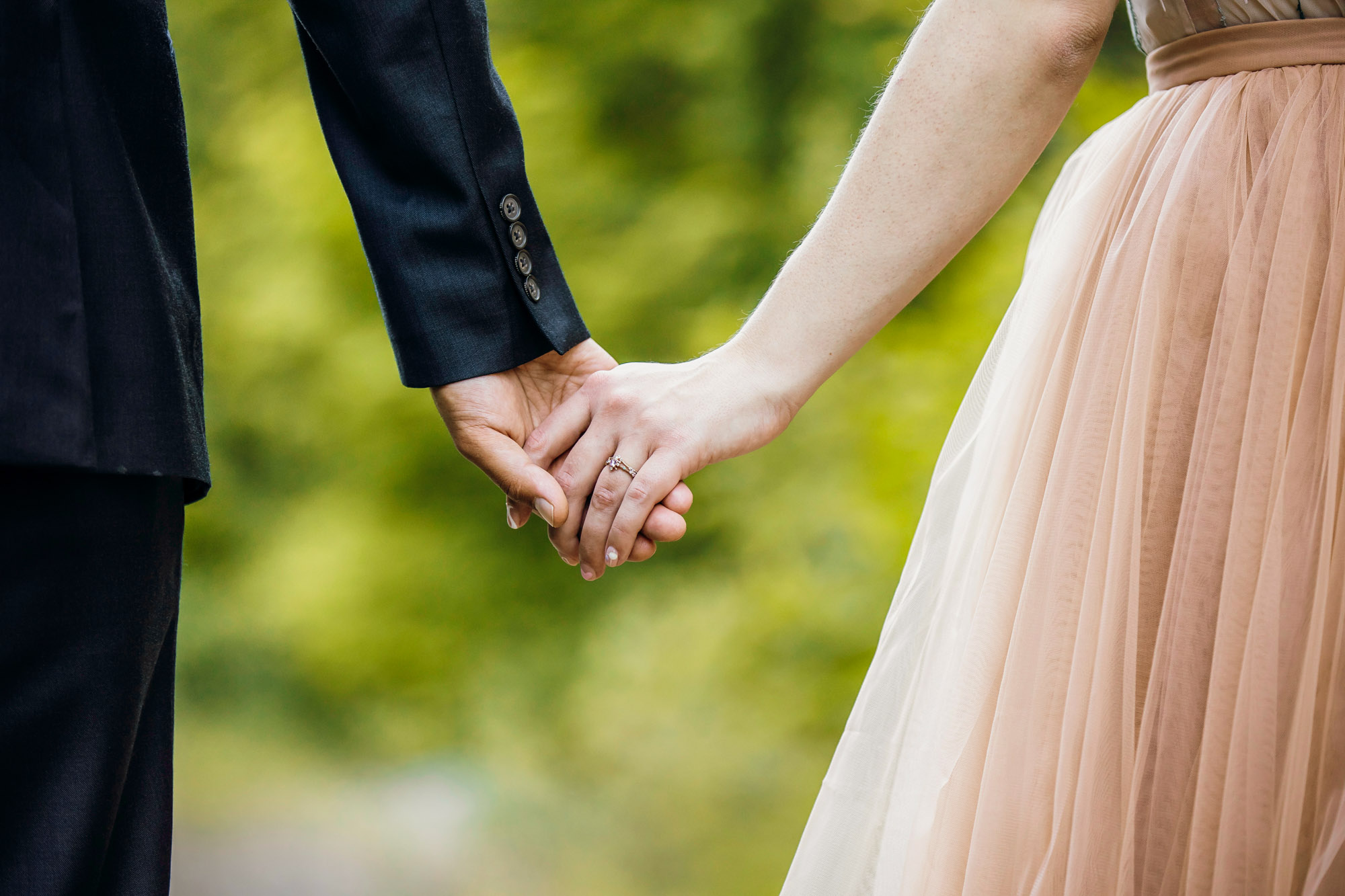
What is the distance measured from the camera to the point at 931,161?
0.68 metres

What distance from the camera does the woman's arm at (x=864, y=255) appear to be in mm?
652

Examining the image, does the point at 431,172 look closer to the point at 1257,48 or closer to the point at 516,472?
the point at 516,472

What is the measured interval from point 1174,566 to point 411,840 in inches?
66.7

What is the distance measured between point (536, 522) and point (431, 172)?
1.37 metres

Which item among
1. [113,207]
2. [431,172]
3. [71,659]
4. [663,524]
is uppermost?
[431,172]

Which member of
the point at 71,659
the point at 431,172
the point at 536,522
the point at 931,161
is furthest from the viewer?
the point at 536,522

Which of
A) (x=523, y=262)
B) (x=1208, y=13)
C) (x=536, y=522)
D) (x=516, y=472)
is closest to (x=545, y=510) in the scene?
(x=516, y=472)

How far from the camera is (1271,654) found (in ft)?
1.68

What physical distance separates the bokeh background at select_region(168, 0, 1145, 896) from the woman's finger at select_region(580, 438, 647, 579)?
3.70 ft

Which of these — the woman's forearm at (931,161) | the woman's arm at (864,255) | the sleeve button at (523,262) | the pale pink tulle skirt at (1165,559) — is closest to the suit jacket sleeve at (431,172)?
the sleeve button at (523,262)

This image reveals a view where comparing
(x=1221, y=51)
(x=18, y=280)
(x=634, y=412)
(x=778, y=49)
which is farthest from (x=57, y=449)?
(x=778, y=49)

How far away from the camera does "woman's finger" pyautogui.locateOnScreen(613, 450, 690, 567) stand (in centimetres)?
84

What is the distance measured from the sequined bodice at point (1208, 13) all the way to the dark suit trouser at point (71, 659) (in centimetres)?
64

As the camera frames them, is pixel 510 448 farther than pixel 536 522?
No
